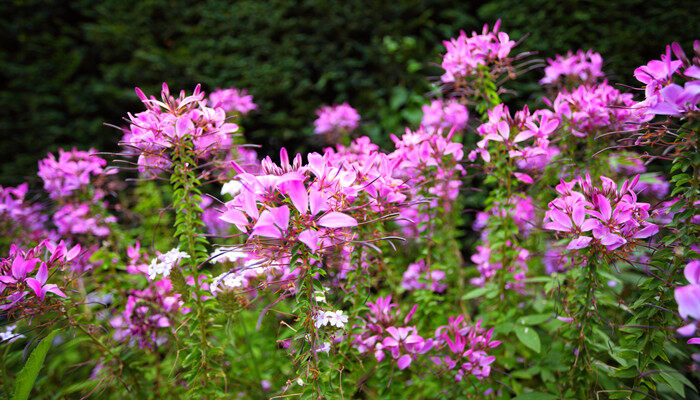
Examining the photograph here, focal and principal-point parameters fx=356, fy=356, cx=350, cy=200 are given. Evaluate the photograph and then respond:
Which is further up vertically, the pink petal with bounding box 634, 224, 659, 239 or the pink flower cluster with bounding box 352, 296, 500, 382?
the pink petal with bounding box 634, 224, 659, 239

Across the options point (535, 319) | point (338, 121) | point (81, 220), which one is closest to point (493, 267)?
point (535, 319)

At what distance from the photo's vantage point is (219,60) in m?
4.00

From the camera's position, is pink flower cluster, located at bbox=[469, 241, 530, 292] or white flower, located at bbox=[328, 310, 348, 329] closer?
white flower, located at bbox=[328, 310, 348, 329]

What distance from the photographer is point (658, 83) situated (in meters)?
1.02

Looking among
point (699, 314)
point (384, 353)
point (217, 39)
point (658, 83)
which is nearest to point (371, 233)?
point (384, 353)

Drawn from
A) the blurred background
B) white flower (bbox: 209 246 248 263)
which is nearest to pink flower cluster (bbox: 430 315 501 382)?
white flower (bbox: 209 246 248 263)

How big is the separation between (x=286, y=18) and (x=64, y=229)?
310cm

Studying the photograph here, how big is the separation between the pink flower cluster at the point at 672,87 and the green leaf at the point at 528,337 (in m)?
0.87

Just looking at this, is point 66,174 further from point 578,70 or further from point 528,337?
point 578,70

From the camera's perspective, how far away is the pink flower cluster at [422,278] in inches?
61.3

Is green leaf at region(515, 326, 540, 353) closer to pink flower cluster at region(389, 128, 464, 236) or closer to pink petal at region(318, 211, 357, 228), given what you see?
pink flower cluster at region(389, 128, 464, 236)

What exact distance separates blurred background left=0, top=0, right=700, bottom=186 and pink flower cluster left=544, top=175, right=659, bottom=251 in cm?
260

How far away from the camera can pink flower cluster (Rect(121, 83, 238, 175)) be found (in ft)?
3.52

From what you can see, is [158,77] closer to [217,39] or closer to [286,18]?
[217,39]
